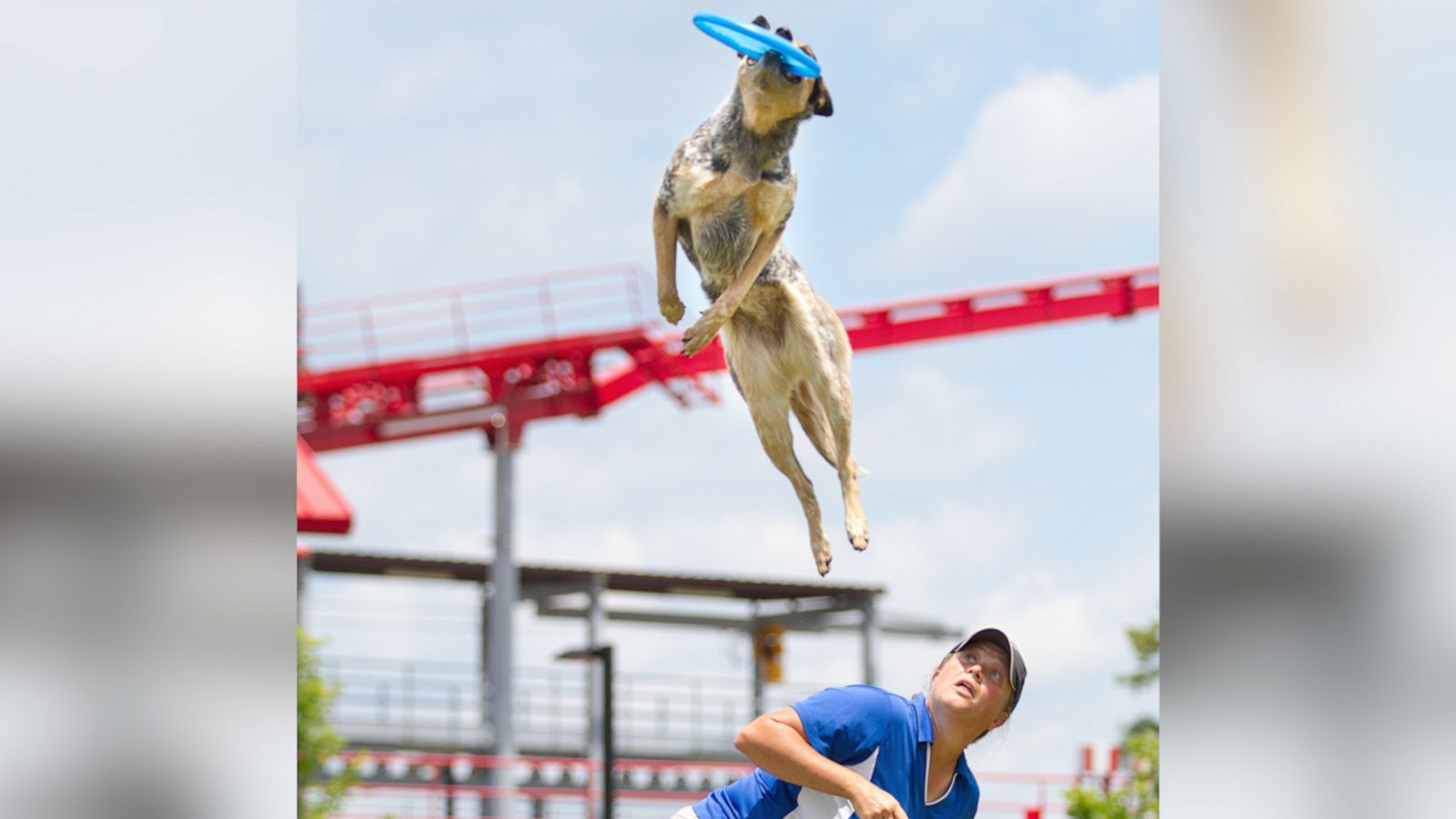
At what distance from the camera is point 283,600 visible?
212 centimetres

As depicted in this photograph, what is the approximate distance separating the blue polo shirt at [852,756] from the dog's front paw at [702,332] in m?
0.94

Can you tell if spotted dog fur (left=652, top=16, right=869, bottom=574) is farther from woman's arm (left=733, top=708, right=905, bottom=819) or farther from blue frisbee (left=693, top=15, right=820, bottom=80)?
woman's arm (left=733, top=708, right=905, bottom=819)

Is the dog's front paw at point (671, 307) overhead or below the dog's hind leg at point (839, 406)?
overhead

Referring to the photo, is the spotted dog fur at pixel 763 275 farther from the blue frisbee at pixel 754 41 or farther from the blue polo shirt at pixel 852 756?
the blue polo shirt at pixel 852 756

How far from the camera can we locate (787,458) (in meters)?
A: 4.26

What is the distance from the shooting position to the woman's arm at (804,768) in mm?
3166

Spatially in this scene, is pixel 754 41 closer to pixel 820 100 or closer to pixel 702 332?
pixel 820 100

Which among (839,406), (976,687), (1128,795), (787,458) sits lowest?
(1128,795)

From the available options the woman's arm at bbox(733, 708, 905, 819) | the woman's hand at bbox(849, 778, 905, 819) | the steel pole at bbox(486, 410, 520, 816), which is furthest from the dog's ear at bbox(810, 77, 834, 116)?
the steel pole at bbox(486, 410, 520, 816)

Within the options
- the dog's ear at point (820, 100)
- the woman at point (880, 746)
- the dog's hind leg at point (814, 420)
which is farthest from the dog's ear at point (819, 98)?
the woman at point (880, 746)

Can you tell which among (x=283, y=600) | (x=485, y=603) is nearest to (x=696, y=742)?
(x=485, y=603)

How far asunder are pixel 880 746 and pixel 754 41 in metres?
1.43

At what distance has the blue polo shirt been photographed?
3271mm

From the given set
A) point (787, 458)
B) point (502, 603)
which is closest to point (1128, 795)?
Answer: point (502, 603)
